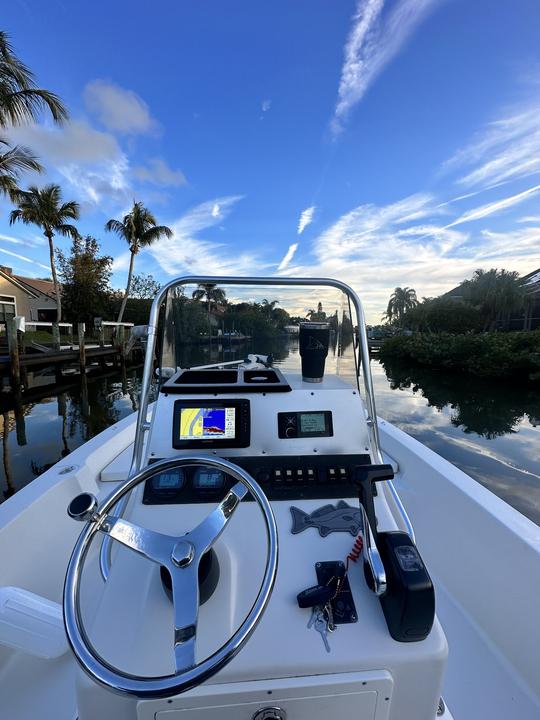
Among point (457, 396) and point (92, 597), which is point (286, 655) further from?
point (457, 396)

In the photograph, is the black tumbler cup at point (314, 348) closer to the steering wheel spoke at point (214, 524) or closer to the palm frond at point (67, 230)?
the steering wheel spoke at point (214, 524)

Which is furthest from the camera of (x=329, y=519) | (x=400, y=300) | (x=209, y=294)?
(x=400, y=300)

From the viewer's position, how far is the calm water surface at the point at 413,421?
461 cm

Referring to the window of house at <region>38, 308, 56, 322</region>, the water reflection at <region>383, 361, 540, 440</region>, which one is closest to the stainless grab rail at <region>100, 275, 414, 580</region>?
the water reflection at <region>383, 361, 540, 440</region>

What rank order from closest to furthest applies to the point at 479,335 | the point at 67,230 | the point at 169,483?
the point at 169,483 → the point at 479,335 → the point at 67,230

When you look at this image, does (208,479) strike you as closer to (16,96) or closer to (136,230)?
(16,96)

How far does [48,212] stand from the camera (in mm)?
20828

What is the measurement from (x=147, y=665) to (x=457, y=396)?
1277 cm

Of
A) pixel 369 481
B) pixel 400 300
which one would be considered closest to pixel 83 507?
pixel 369 481

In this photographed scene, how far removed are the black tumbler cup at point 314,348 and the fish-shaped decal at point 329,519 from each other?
0.76 meters

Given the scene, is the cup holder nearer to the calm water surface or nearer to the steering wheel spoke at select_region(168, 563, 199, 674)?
the calm water surface

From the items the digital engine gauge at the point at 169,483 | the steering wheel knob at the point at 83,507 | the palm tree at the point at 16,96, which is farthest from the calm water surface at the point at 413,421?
the palm tree at the point at 16,96

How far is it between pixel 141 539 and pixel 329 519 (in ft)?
2.60

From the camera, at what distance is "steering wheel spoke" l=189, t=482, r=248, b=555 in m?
0.96
